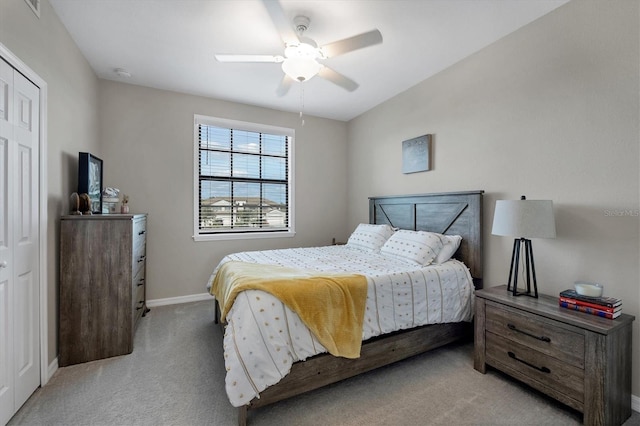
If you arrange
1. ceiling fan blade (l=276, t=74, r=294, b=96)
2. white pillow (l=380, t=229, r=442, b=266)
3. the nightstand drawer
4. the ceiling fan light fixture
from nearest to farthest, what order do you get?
the nightstand drawer → the ceiling fan light fixture → ceiling fan blade (l=276, t=74, r=294, b=96) → white pillow (l=380, t=229, r=442, b=266)

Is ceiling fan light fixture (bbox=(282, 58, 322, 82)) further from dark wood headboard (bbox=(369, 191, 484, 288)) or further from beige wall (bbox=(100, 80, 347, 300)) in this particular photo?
beige wall (bbox=(100, 80, 347, 300))

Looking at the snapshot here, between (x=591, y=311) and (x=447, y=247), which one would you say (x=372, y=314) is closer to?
(x=447, y=247)

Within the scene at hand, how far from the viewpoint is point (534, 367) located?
6.18 feet

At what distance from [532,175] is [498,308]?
116cm

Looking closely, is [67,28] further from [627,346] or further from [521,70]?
[627,346]

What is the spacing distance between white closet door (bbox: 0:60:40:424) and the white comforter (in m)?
1.30

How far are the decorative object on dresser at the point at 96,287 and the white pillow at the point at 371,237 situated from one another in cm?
245

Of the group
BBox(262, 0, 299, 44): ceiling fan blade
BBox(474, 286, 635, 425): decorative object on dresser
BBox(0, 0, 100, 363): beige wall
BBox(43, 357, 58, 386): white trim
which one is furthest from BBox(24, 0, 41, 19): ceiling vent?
BBox(474, 286, 635, 425): decorative object on dresser

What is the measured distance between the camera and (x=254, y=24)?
232 centimetres

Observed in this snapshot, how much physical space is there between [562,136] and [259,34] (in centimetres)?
262

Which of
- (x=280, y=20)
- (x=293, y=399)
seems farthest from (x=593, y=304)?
(x=280, y=20)

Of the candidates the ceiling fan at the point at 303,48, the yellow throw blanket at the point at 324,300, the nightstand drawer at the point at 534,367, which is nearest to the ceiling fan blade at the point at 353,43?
the ceiling fan at the point at 303,48

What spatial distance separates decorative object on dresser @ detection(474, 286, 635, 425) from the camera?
5.22ft

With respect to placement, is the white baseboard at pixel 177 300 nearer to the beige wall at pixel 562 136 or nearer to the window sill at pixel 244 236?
the window sill at pixel 244 236
